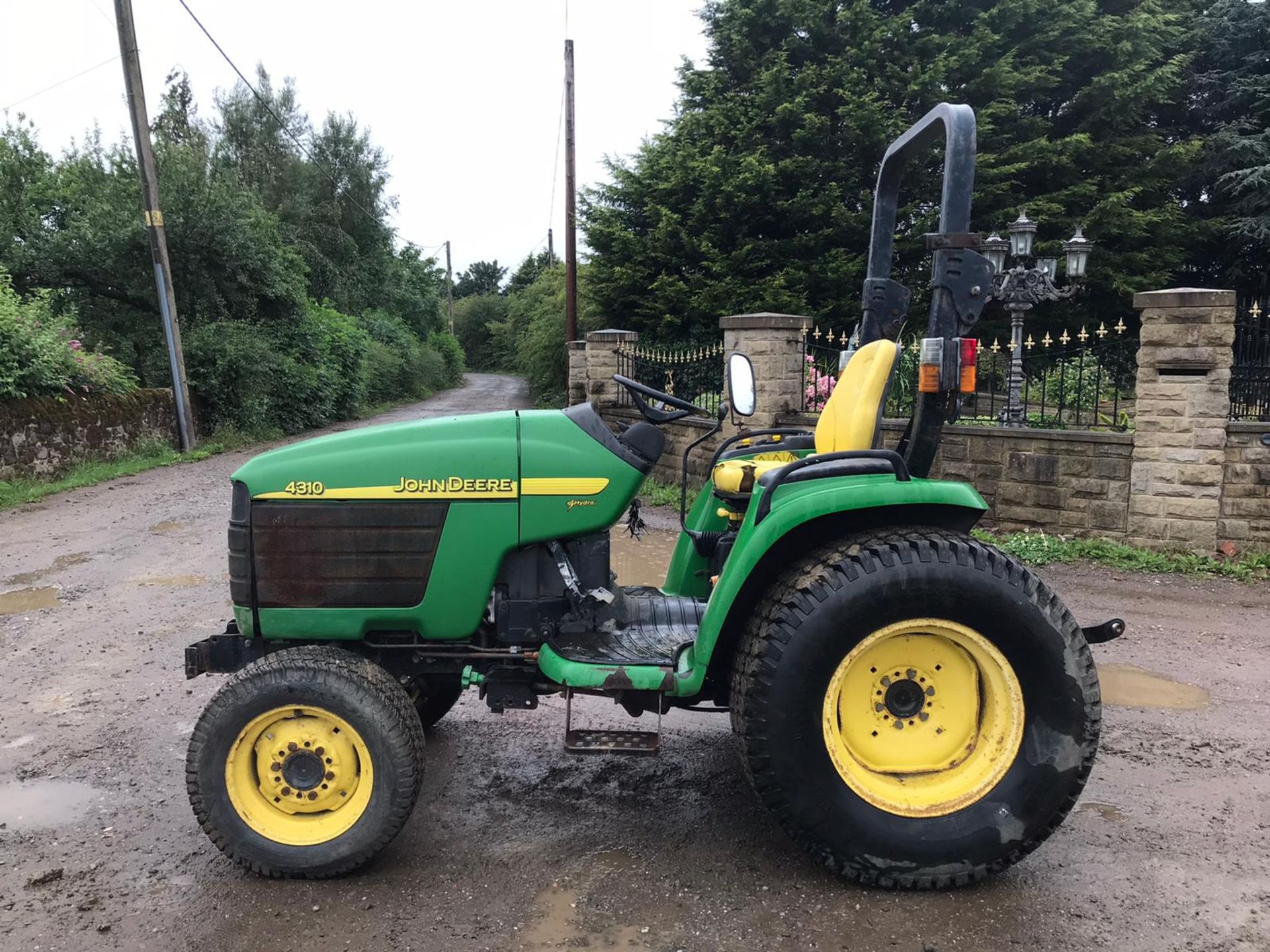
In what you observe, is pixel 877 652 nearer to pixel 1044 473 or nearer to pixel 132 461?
pixel 1044 473

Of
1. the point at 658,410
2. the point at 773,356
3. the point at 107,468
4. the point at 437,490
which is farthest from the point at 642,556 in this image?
the point at 107,468

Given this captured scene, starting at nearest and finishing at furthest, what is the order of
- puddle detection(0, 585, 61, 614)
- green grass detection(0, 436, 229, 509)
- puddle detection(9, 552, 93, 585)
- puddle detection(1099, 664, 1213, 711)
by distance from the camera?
puddle detection(1099, 664, 1213, 711), puddle detection(0, 585, 61, 614), puddle detection(9, 552, 93, 585), green grass detection(0, 436, 229, 509)

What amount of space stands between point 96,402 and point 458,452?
11629 mm

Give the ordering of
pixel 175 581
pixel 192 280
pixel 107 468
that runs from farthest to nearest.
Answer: pixel 192 280 < pixel 107 468 < pixel 175 581

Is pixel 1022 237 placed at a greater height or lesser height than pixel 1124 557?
greater

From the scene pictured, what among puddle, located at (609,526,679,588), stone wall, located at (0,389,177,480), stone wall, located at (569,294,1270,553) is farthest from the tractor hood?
stone wall, located at (0,389,177,480)

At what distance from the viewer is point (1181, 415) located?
6.35m

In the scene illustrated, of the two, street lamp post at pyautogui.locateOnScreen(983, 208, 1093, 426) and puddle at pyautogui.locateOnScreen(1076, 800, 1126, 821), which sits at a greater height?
street lamp post at pyautogui.locateOnScreen(983, 208, 1093, 426)

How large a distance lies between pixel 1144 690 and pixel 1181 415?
2904 millimetres

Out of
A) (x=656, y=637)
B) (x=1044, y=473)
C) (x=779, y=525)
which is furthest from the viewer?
(x=1044, y=473)

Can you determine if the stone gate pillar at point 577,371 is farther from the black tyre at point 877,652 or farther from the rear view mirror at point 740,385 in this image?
the black tyre at point 877,652

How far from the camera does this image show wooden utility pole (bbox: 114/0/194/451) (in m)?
12.7

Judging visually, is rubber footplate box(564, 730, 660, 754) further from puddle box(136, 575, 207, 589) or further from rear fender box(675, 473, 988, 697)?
puddle box(136, 575, 207, 589)

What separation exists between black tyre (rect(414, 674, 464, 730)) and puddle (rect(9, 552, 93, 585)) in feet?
15.0
